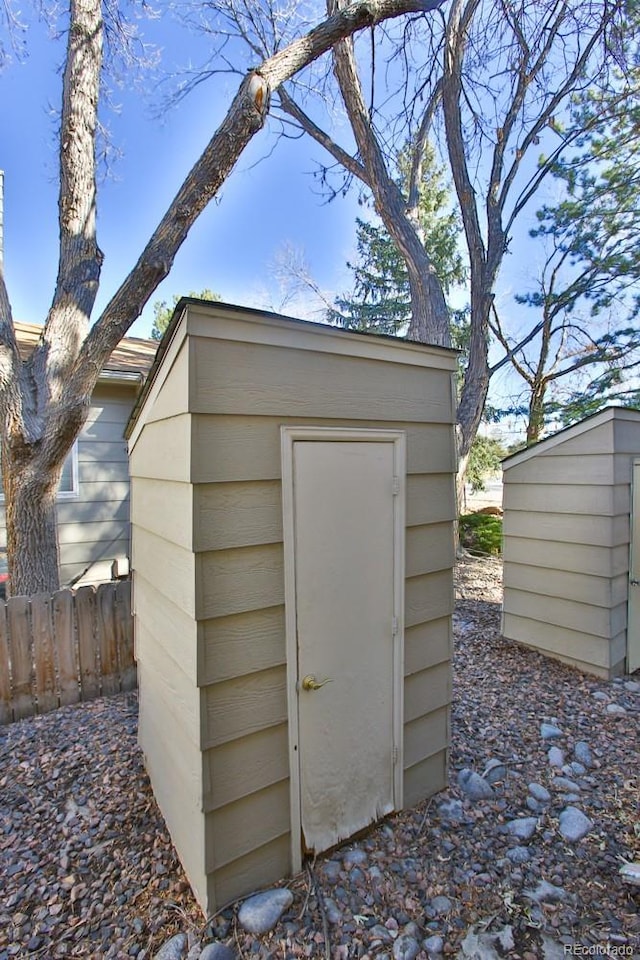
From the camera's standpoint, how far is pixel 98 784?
2385mm

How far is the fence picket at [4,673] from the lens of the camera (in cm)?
300

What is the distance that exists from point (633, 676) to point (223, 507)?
3823 millimetres

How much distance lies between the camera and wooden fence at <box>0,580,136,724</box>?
9.97 feet

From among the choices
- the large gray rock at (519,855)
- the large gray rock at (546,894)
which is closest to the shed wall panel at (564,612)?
the large gray rock at (519,855)

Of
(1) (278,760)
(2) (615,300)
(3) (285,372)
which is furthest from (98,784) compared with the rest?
(2) (615,300)

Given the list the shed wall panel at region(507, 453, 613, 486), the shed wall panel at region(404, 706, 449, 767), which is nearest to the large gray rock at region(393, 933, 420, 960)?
the shed wall panel at region(404, 706, 449, 767)

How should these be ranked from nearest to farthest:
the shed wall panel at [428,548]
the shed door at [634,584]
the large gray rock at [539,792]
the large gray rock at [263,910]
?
the large gray rock at [263,910] < the shed wall panel at [428,548] < the large gray rock at [539,792] < the shed door at [634,584]

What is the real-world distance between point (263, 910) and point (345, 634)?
1006 mm

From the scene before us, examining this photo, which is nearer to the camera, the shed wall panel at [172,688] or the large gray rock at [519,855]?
the shed wall panel at [172,688]

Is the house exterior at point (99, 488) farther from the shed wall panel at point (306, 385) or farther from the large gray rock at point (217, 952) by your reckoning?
the large gray rock at point (217, 952)

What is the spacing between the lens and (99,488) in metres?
5.58

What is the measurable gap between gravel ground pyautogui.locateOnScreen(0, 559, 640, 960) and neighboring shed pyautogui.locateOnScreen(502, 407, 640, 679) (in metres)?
0.88

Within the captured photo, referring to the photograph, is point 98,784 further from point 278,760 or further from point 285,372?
point 285,372

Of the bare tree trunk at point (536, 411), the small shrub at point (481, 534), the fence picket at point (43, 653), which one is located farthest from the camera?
the bare tree trunk at point (536, 411)
